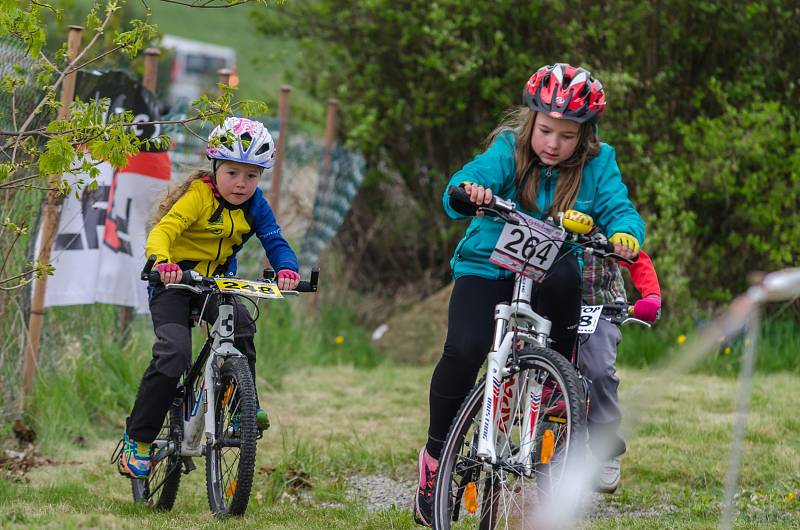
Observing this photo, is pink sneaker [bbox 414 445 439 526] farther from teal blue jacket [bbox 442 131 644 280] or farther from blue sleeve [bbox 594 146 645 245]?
blue sleeve [bbox 594 146 645 245]

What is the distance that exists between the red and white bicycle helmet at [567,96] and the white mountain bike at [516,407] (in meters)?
0.46

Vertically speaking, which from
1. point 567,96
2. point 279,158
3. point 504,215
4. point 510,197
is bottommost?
point 504,215

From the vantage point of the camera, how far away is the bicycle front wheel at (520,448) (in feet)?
13.4

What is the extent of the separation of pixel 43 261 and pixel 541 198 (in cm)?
344

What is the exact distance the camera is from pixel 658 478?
20.5 ft

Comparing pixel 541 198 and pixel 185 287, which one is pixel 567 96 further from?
pixel 185 287

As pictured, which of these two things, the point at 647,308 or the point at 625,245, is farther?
the point at 647,308

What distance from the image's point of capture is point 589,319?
5.41 metres

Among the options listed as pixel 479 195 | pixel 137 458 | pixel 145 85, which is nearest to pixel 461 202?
pixel 479 195

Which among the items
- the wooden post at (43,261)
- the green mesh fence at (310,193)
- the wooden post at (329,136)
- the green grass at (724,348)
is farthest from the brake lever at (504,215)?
the wooden post at (329,136)

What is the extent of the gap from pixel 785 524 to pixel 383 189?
797cm

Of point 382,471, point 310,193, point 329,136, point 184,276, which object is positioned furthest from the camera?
point 329,136

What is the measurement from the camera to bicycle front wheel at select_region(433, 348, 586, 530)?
4.10 m

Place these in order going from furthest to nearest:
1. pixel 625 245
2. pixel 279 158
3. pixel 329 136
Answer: pixel 329 136 < pixel 279 158 < pixel 625 245
